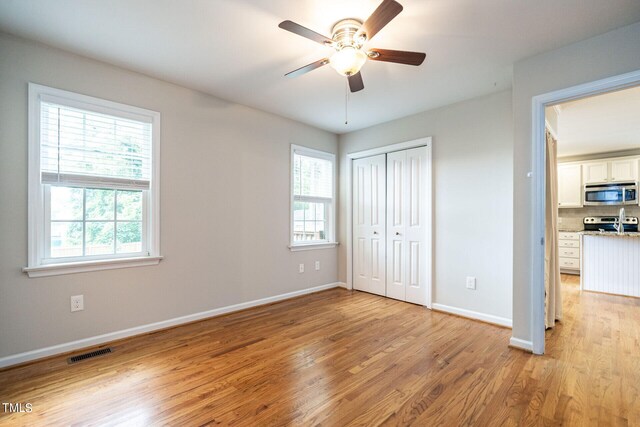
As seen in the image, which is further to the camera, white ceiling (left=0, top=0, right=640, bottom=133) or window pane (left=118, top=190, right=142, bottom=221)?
window pane (left=118, top=190, right=142, bottom=221)

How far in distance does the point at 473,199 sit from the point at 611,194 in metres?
4.48

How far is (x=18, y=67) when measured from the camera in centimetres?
232

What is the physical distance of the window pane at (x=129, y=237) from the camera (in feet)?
9.32

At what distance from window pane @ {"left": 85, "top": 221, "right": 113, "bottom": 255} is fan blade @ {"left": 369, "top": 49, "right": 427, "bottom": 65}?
8.94 feet

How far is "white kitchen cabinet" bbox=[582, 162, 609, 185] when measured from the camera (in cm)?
590

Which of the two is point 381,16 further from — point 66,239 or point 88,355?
point 88,355

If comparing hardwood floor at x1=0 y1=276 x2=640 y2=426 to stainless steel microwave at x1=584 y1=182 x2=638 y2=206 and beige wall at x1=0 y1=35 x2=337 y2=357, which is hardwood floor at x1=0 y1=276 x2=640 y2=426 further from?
stainless steel microwave at x1=584 y1=182 x2=638 y2=206

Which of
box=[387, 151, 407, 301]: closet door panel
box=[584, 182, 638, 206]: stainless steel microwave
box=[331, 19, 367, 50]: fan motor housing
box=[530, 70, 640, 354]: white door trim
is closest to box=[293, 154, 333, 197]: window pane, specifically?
box=[387, 151, 407, 301]: closet door panel

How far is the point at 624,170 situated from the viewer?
568 cm

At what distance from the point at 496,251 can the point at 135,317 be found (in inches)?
149

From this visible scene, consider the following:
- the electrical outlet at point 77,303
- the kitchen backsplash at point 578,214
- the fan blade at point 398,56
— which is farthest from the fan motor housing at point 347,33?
the kitchen backsplash at point 578,214

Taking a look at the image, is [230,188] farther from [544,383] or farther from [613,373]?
[613,373]

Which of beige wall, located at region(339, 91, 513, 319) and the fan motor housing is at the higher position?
the fan motor housing

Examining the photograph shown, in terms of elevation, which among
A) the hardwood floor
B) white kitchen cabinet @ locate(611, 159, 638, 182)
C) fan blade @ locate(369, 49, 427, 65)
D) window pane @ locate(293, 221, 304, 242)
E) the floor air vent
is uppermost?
fan blade @ locate(369, 49, 427, 65)
